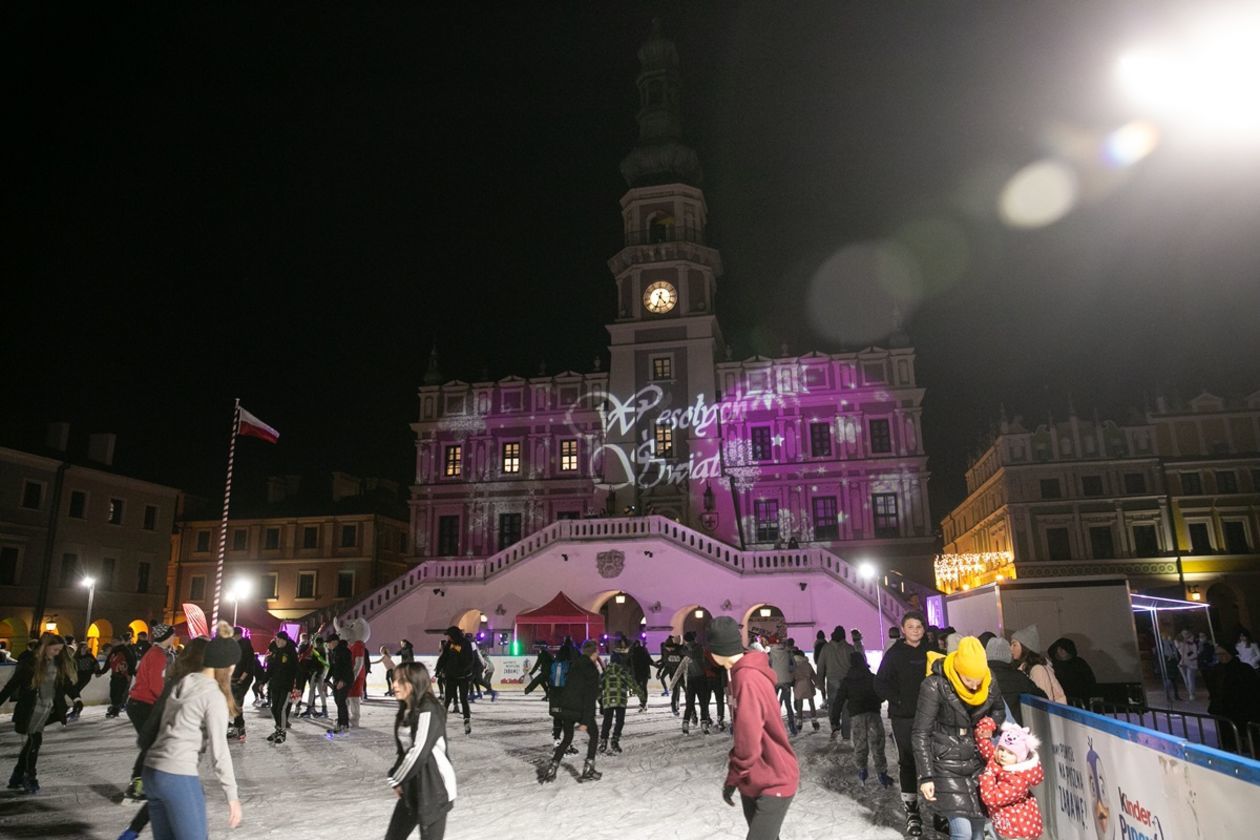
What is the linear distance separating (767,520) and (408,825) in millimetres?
35965

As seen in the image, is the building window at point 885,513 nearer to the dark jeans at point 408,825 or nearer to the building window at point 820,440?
the building window at point 820,440

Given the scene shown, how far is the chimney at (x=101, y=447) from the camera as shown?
146ft

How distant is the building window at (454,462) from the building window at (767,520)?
15.6 m

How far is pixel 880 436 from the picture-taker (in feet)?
134

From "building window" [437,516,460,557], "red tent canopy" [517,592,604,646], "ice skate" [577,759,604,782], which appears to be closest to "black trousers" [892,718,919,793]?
"ice skate" [577,759,604,782]

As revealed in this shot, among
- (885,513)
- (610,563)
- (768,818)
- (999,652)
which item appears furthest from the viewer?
(885,513)

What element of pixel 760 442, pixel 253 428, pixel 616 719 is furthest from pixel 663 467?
pixel 616 719

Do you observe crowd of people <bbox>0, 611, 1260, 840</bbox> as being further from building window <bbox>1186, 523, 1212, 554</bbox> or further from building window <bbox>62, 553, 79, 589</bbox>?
building window <bbox>1186, 523, 1212, 554</bbox>

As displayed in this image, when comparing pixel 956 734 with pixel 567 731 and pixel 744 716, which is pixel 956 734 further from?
pixel 567 731

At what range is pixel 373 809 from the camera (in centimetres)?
988

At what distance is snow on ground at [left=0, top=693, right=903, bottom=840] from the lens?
8.91 meters

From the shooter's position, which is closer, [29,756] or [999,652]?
[999,652]

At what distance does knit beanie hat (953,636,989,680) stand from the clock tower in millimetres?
33360

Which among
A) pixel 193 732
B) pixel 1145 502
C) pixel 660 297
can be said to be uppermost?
pixel 660 297
